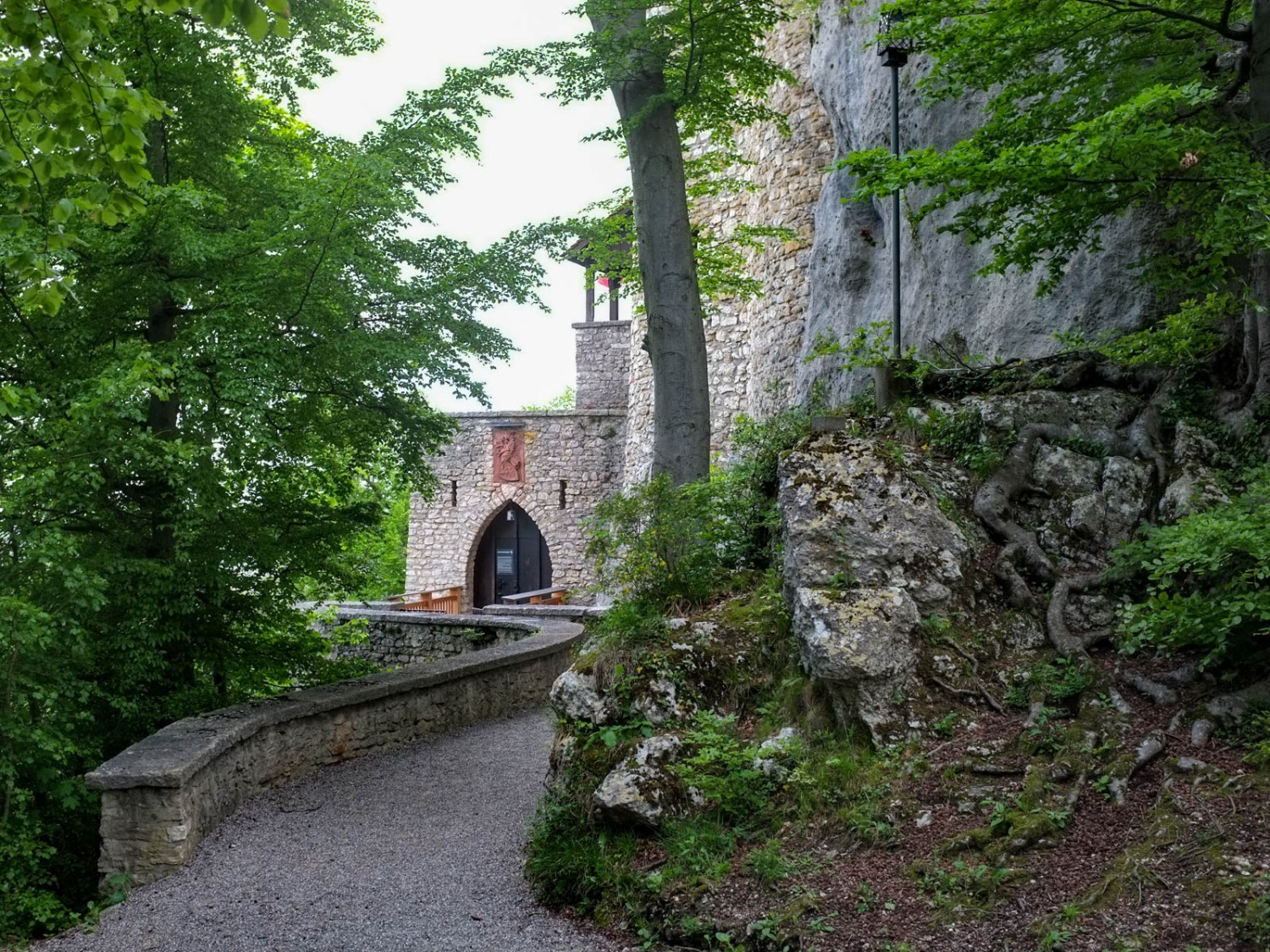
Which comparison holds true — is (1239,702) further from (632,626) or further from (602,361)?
(602,361)

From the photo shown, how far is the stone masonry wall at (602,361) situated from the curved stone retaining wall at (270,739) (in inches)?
521

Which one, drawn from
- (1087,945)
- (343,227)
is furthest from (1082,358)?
(343,227)

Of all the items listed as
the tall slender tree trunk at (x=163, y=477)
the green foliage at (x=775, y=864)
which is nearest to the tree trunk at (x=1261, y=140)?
the green foliage at (x=775, y=864)

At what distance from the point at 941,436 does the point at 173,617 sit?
5823 millimetres

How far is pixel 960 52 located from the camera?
6.10 m

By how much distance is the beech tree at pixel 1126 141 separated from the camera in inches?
199

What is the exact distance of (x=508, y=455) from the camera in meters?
23.6

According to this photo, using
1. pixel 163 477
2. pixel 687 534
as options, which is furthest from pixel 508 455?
pixel 687 534

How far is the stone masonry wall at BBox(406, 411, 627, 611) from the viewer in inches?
914

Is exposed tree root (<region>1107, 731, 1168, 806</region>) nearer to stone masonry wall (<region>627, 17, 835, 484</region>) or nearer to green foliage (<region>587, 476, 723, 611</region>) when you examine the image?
green foliage (<region>587, 476, 723, 611</region>)

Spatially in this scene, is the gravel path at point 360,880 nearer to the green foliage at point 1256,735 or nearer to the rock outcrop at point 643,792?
the rock outcrop at point 643,792

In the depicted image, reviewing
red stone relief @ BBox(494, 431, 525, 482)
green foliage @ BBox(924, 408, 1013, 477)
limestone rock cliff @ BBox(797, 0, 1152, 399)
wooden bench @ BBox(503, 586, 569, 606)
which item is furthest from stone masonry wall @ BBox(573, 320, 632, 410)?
green foliage @ BBox(924, 408, 1013, 477)

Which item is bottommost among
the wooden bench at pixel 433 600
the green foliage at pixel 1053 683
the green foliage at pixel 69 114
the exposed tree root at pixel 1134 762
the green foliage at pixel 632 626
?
the wooden bench at pixel 433 600

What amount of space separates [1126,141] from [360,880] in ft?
17.6
